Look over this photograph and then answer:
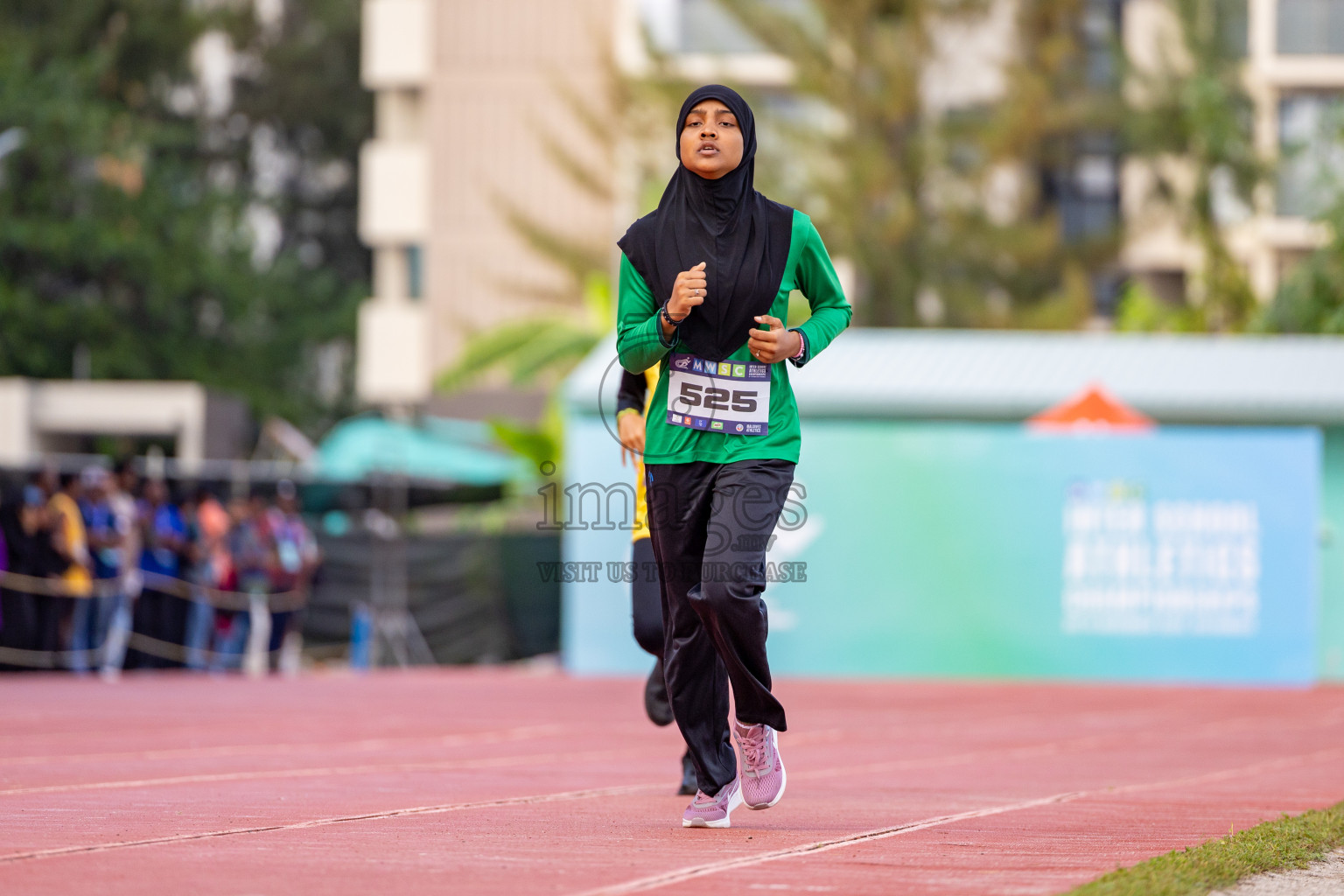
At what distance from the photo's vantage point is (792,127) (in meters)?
34.9

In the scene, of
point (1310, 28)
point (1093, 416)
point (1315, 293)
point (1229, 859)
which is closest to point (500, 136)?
point (1310, 28)

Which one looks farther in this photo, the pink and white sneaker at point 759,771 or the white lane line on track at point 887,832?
the pink and white sneaker at point 759,771

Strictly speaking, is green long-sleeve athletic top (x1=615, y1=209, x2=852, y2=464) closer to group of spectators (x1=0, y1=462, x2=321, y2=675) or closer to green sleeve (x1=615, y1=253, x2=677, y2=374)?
green sleeve (x1=615, y1=253, x2=677, y2=374)

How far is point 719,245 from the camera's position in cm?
619

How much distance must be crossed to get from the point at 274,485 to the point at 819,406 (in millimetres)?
6353

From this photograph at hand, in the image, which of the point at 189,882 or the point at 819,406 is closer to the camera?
the point at 189,882

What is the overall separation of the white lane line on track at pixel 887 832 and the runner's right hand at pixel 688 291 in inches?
61.0

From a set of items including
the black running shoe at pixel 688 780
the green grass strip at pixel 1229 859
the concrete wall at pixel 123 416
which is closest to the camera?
the green grass strip at pixel 1229 859

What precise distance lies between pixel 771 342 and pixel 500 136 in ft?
121

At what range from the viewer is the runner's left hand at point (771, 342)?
19.7 feet

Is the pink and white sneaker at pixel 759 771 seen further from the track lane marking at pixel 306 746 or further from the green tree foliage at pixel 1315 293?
the green tree foliage at pixel 1315 293

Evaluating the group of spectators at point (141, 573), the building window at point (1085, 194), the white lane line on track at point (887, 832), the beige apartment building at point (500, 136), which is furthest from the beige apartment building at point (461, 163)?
the white lane line on track at point (887, 832)

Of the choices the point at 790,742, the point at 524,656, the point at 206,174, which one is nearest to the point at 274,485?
the point at 524,656

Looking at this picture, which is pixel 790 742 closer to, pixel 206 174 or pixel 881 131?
pixel 881 131
